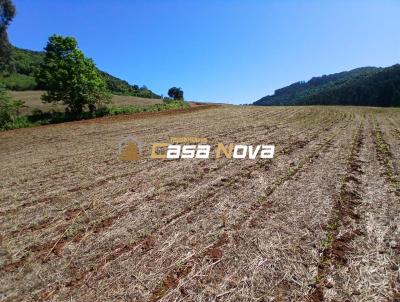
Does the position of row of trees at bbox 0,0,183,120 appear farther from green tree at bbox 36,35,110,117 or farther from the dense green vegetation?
the dense green vegetation

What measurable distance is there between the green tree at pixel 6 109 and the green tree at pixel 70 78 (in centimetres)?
456

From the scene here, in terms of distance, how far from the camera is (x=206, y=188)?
1005cm

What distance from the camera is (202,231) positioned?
711 centimetres

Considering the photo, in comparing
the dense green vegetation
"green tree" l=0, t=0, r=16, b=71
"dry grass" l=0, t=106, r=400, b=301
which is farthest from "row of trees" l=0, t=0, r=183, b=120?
"dry grass" l=0, t=106, r=400, b=301

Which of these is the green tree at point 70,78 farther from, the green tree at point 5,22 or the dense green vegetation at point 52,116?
the green tree at point 5,22

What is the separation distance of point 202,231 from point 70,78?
124 feet

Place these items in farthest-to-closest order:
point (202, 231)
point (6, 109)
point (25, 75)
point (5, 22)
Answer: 1. point (25, 75)
2. point (5, 22)
3. point (6, 109)
4. point (202, 231)

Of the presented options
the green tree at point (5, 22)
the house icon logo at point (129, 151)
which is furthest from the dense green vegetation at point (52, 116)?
the green tree at point (5, 22)

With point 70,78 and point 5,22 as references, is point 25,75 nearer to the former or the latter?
point 5,22

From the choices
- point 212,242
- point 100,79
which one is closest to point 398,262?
point 212,242

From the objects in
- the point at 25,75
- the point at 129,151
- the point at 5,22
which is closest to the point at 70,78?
the point at 129,151

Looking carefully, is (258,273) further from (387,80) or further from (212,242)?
(387,80)

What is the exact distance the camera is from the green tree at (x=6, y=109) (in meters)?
33.6

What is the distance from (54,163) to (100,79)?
3011 centimetres
